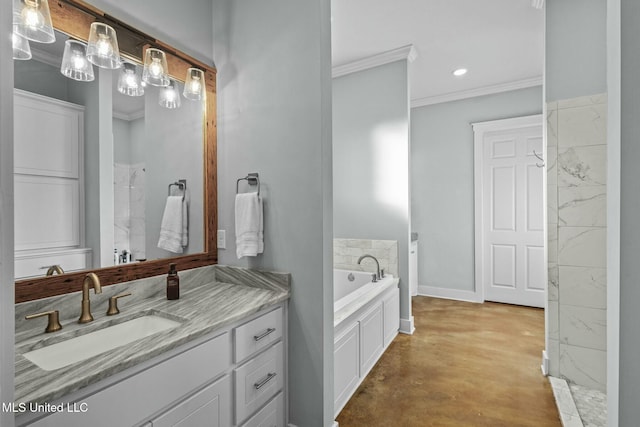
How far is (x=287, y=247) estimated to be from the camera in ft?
5.62

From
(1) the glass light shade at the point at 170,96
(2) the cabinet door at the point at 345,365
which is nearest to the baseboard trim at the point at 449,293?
(2) the cabinet door at the point at 345,365

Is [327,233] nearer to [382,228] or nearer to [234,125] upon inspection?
[234,125]

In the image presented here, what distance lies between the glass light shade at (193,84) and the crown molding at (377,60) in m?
1.69

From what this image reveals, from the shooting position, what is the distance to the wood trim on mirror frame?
124cm

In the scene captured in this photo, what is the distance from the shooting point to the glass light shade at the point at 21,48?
1.15 m

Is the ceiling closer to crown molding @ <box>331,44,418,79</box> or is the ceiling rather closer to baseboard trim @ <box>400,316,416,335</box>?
crown molding @ <box>331,44,418,79</box>

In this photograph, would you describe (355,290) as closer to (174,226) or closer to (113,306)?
(174,226)

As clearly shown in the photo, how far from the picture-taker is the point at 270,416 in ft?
5.05

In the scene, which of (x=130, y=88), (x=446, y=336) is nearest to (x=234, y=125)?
(x=130, y=88)

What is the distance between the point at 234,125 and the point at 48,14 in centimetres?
90

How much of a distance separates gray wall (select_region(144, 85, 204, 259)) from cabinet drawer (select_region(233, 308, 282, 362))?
0.66 meters

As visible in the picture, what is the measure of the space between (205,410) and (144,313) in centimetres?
51

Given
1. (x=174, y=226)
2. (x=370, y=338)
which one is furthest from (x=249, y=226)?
(x=370, y=338)

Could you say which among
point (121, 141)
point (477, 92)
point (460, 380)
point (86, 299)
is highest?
point (477, 92)
